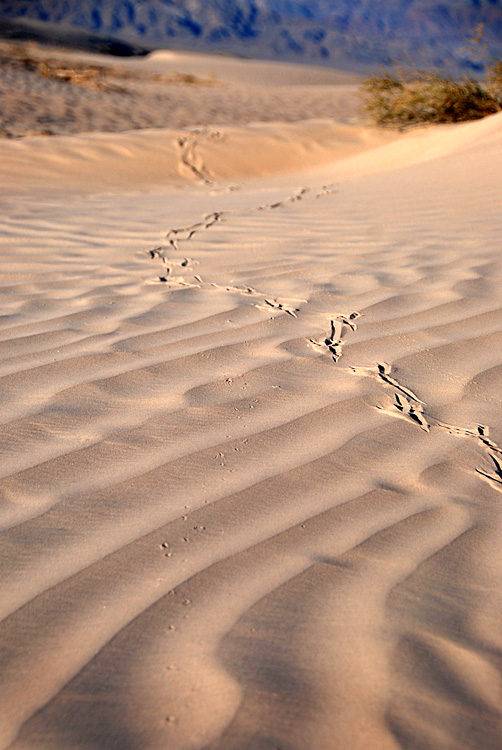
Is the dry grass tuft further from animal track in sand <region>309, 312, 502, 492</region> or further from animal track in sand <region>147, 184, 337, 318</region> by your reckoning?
animal track in sand <region>309, 312, 502, 492</region>

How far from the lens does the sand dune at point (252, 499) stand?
0.99m

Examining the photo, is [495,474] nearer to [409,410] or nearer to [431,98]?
[409,410]

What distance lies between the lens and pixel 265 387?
6.13 ft

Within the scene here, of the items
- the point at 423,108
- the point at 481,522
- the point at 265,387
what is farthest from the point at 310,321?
the point at 423,108

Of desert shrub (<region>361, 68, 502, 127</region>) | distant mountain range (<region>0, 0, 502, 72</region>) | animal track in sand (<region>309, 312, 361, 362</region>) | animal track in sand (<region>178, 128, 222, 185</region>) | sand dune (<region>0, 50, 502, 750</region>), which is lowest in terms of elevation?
sand dune (<region>0, 50, 502, 750</region>)

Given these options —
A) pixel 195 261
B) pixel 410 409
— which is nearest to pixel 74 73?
pixel 195 261

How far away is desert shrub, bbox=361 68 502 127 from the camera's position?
26.7ft

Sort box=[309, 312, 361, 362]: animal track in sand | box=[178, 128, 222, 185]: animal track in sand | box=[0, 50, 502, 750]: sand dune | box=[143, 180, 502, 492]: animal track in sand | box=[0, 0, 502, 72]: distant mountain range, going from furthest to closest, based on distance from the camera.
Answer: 1. box=[0, 0, 502, 72]: distant mountain range
2. box=[178, 128, 222, 185]: animal track in sand
3. box=[309, 312, 361, 362]: animal track in sand
4. box=[143, 180, 502, 492]: animal track in sand
5. box=[0, 50, 502, 750]: sand dune

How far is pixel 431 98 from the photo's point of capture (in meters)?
8.22

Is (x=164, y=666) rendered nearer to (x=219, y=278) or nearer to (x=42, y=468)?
(x=42, y=468)

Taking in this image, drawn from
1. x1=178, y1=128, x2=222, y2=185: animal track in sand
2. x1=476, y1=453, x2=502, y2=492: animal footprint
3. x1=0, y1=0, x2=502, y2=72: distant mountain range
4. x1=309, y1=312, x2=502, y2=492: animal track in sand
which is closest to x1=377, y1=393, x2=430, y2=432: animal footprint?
x1=309, y1=312, x2=502, y2=492: animal track in sand

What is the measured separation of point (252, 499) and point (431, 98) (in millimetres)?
8006

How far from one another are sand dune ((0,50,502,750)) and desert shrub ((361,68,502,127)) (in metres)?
5.82

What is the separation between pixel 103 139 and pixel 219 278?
5376 millimetres
